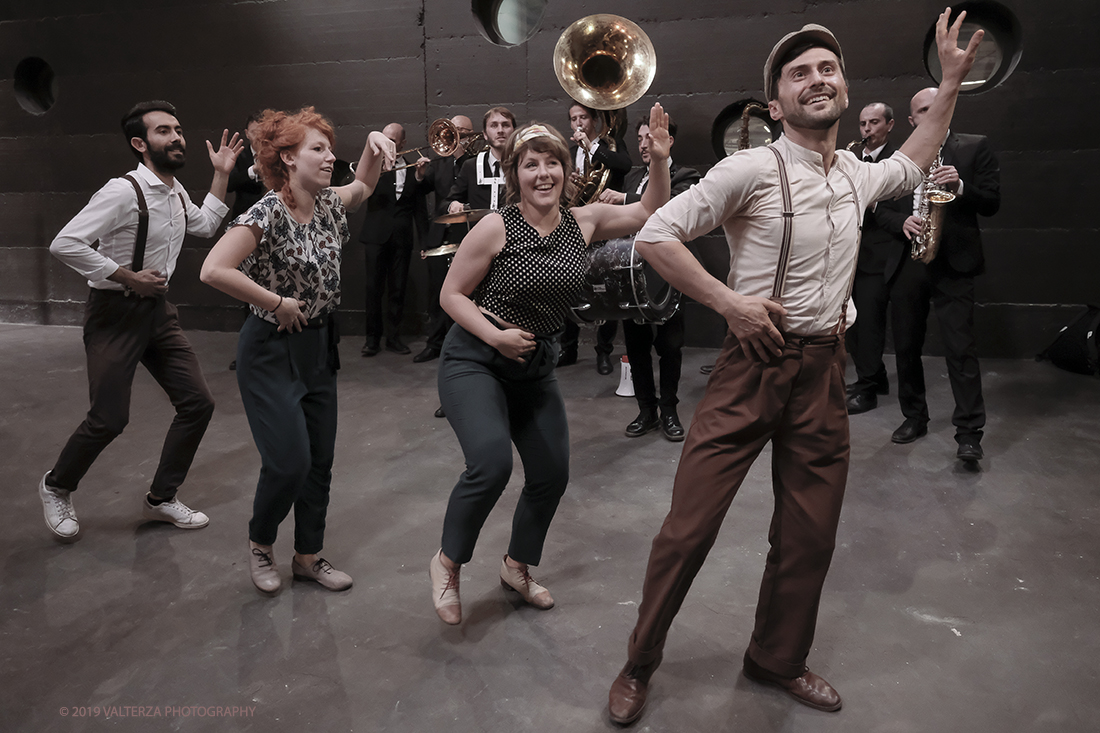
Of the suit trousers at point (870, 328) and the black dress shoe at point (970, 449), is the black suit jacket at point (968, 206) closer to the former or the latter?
the suit trousers at point (870, 328)

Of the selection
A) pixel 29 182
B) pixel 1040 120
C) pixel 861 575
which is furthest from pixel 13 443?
pixel 1040 120

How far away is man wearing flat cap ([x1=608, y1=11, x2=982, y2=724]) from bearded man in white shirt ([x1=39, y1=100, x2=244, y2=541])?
89.9 inches

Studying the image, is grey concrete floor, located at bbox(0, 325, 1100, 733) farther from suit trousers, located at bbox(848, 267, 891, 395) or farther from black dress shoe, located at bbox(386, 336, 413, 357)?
black dress shoe, located at bbox(386, 336, 413, 357)

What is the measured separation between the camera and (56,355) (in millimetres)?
6898

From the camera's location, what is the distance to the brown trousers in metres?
2.04

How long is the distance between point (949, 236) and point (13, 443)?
531 cm

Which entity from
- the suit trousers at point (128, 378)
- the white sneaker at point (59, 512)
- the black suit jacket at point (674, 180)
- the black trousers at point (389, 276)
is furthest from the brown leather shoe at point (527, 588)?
the black trousers at point (389, 276)

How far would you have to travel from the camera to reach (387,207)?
670cm

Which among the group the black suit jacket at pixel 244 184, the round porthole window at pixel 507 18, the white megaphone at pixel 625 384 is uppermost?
the round porthole window at pixel 507 18

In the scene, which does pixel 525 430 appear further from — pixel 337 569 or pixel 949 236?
pixel 949 236

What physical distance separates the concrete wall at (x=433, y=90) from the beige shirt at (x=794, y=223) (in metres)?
3.99

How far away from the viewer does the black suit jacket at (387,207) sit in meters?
6.65

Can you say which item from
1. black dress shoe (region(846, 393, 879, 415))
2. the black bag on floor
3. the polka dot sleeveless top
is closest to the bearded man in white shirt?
the polka dot sleeveless top

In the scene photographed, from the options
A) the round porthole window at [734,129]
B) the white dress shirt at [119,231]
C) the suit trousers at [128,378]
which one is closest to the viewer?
the white dress shirt at [119,231]
